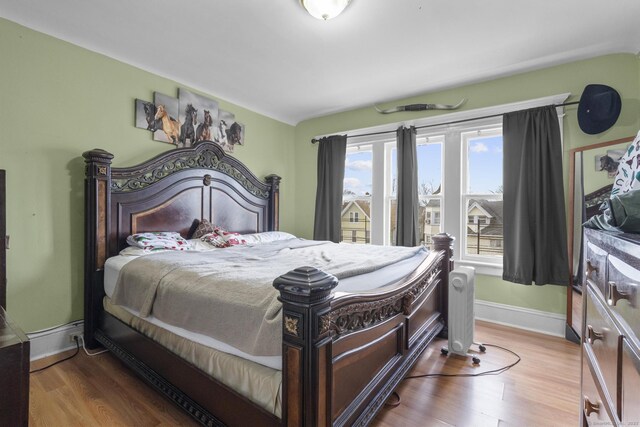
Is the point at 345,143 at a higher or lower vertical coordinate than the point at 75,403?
higher

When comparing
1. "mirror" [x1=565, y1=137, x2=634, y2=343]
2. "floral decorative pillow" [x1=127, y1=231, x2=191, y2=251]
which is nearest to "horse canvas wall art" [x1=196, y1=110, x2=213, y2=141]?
"floral decorative pillow" [x1=127, y1=231, x2=191, y2=251]

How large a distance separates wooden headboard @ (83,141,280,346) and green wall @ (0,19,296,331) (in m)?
0.17

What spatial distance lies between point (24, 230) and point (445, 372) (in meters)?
3.14

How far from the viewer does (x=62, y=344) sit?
7.72ft

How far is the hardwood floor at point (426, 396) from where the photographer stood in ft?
5.23

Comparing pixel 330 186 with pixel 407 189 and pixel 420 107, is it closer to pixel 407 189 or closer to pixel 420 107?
pixel 407 189

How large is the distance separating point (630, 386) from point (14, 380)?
5.09 feet

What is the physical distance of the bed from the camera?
1.04 m

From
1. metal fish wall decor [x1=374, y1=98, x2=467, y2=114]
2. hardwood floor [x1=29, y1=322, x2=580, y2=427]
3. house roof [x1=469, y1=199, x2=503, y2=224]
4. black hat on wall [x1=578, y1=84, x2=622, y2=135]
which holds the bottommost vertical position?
hardwood floor [x1=29, y1=322, x2=580, y2=427]

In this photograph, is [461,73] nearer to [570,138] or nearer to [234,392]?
[570,138]

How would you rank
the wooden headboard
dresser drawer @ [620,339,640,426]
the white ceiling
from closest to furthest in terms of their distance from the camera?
1. dresser drawer @ [620,339,640,426]
2. the white ceiling
3. the wooden headboard

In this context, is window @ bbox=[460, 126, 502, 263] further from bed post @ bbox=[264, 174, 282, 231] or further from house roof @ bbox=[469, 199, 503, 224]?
bed post @ bbox=[264, 174, 282, 231]

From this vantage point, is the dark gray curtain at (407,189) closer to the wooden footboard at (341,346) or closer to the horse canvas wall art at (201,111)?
the wooden footboard at (341,346)

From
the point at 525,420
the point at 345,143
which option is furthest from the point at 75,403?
the point at 345,143
